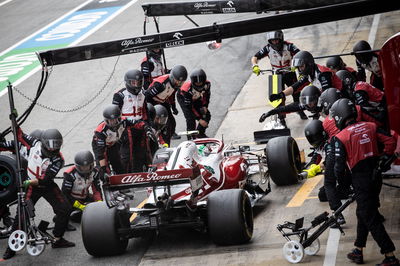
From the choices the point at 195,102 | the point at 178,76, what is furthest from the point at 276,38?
the point at 178,76

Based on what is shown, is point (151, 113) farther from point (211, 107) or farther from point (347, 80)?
point (211, 107)

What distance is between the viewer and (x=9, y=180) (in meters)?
13.8

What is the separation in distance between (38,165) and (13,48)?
15339 millimetres

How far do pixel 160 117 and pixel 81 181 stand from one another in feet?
7.51

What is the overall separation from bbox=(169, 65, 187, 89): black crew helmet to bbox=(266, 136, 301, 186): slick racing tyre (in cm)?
301

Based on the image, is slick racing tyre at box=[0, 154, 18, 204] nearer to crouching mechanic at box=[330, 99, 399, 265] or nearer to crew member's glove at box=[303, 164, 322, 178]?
crew member's glove at box=[303, 164, 322, 178]

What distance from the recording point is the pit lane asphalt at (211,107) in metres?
12.1

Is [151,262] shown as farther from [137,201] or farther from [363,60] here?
[363,60]

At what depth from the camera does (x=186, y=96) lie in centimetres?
1658

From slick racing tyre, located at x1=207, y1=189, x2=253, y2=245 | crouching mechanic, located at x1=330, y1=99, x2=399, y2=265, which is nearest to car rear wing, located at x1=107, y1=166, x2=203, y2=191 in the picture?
slick racing tyre, located at x1=207, y1=189, x2=253, y2=245

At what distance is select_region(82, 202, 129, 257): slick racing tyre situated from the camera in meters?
12.1

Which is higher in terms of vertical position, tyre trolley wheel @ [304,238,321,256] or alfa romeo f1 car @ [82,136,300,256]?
alfa romeo f1 car @ [82,136,300,256]

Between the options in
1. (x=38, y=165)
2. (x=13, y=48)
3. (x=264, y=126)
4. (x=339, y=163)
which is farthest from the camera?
(x=13, y=48)

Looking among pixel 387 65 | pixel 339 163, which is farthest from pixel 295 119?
pixel 339 163
